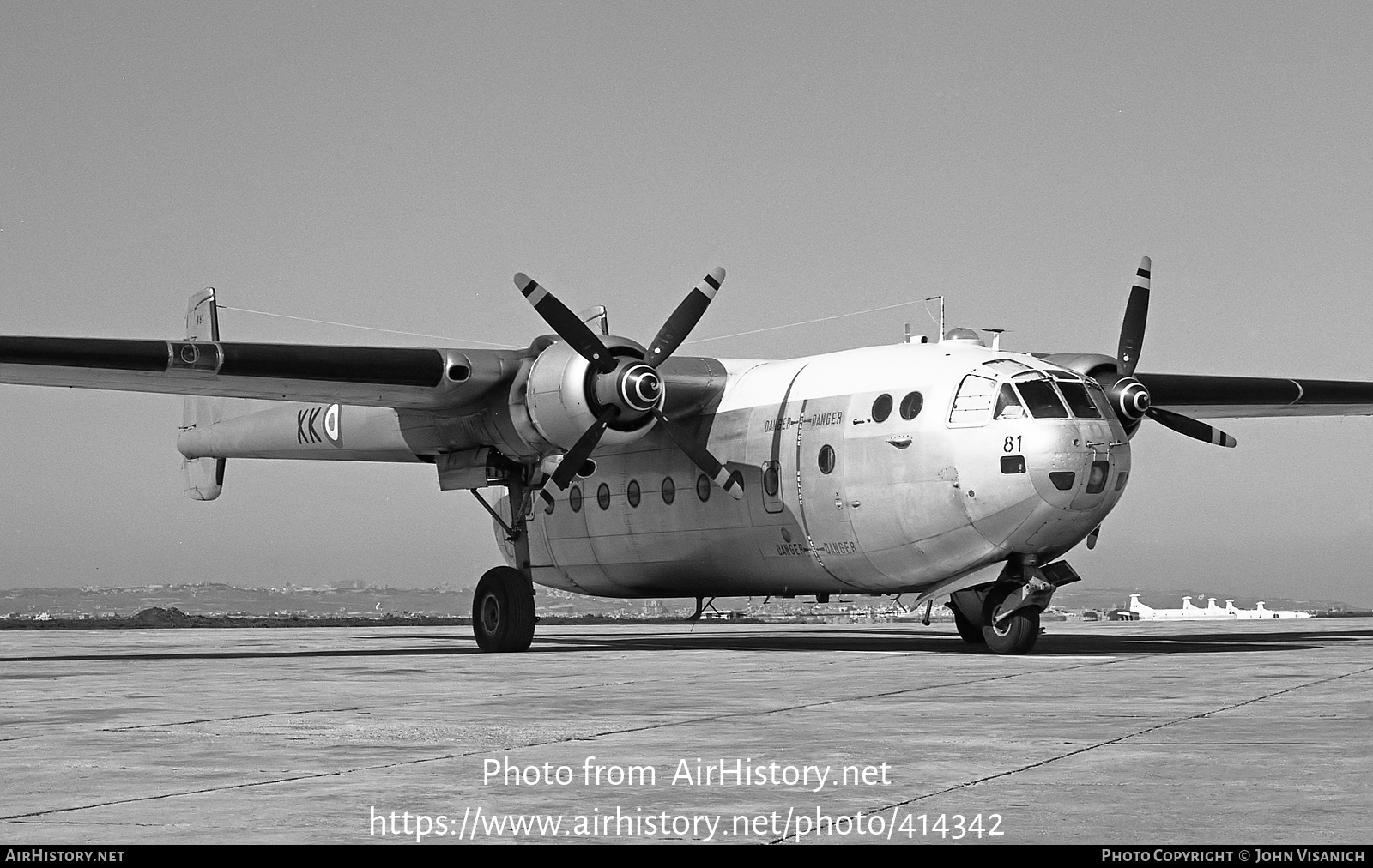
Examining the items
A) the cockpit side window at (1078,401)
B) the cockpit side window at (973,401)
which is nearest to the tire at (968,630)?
the cockpit side window at (973,401)

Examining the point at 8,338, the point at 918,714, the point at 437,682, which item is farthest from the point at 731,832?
the point at 8,338

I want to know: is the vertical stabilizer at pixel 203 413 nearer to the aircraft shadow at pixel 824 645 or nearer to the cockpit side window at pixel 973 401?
the aircraft shadow at pixel 824 645

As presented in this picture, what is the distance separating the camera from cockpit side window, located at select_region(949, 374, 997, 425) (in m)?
19.3

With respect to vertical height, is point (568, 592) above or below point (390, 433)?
below

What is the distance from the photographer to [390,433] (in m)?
24.1

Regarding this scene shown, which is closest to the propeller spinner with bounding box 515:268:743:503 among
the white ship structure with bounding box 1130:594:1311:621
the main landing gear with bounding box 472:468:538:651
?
the main landing gear with bounding box 472:468:538:651

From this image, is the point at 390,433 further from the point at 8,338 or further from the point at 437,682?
the point at 437,682

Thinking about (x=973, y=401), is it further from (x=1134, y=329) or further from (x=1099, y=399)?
(x=1134, y=329)

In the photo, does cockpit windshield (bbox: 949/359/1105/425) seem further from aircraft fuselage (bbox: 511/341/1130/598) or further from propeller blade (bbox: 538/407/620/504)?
propeller blade (bbox: 538/407/620/504)

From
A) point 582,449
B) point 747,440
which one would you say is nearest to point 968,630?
point 747,440

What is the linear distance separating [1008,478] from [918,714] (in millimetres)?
8294

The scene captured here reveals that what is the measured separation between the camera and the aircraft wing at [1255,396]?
1014 inches

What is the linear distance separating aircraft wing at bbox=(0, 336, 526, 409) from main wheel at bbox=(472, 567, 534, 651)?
2.73m

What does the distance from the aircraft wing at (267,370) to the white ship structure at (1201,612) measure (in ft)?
123
